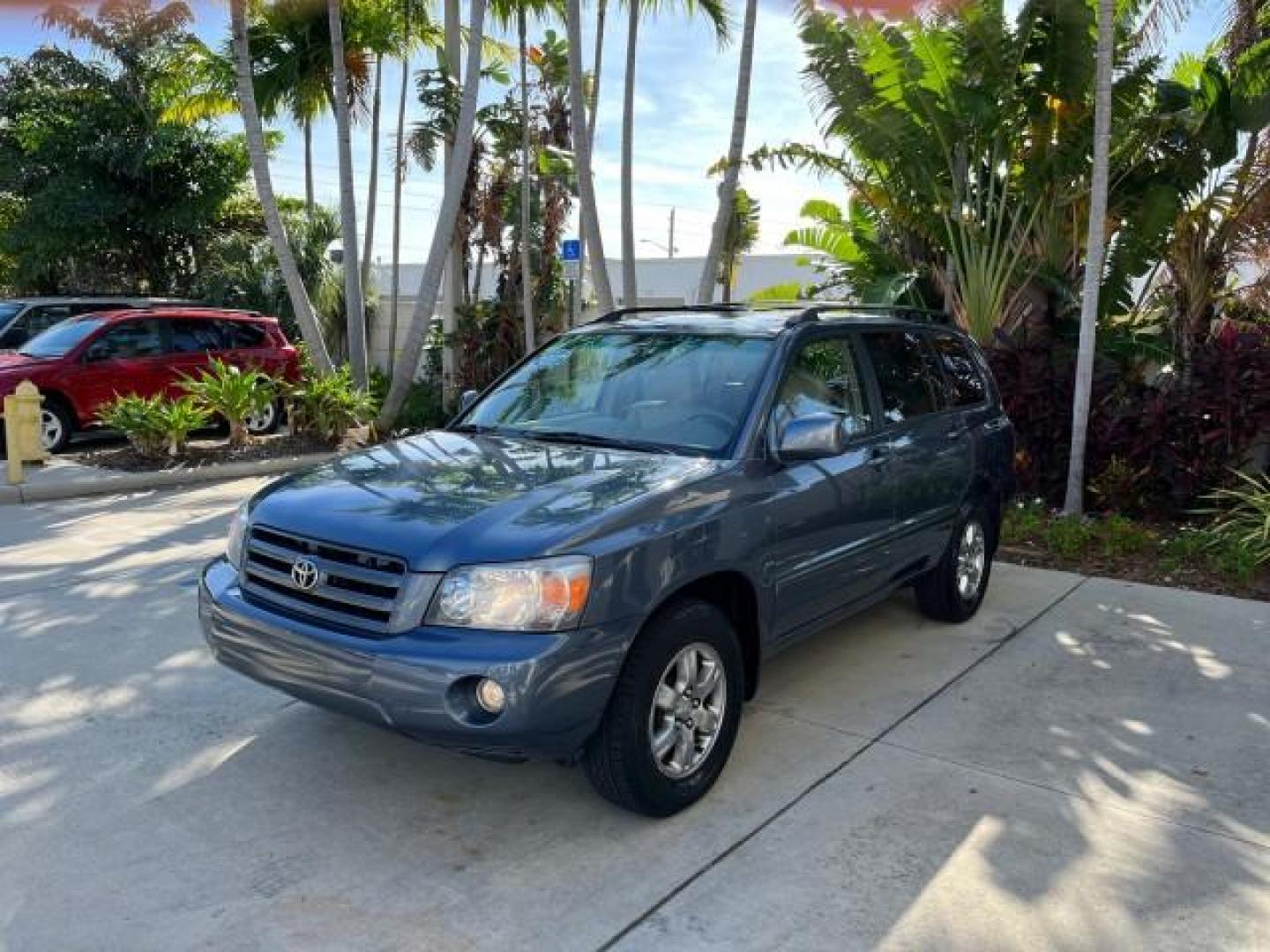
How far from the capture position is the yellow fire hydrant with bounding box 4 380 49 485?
949 cm

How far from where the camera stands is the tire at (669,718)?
341 cm

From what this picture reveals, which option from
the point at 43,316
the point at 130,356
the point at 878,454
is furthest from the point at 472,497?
the point at 43,316

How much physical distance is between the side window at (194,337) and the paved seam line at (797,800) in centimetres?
1043

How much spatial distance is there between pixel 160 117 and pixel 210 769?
1764cm

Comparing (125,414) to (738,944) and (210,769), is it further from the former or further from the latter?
(738,944)

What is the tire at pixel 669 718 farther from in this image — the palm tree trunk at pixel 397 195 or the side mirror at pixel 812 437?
the palm tree trunk at pixel 397 195

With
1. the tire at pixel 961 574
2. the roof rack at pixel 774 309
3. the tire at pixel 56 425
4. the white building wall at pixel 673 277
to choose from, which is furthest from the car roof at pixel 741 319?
the white building wall at pixel 673 277

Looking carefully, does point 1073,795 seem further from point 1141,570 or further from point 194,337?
point 194,337

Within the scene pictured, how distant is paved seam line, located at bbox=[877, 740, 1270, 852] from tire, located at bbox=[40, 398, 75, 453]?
34.1 ft

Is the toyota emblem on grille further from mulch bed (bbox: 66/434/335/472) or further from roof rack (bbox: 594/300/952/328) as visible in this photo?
mulch bed (bbox: 66/434/335/472)

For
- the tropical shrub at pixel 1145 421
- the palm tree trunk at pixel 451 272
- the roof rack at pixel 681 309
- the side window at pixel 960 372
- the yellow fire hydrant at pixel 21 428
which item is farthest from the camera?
the palm tree trunk at pixel 451 272

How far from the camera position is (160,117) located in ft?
60.4

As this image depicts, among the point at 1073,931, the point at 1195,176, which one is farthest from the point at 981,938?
the point at 1195,176

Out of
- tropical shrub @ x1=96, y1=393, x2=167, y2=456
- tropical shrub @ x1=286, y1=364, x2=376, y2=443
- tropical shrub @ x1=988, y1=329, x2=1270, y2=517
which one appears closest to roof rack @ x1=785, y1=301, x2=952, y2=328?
tropical shrub @ x1=988, y1=329, x2=1270, y2=517
